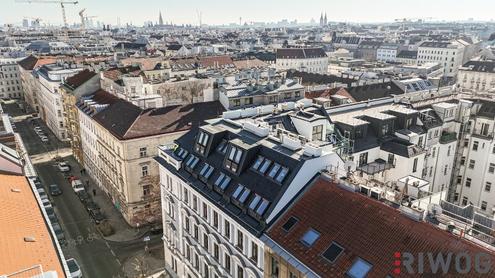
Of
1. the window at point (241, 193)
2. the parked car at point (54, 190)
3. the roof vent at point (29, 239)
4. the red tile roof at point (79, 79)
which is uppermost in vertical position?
the red tile roof at point (79, 79)

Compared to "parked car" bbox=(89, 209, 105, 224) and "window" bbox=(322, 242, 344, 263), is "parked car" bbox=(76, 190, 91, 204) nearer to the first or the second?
"parked car" bbox=(89, 209, 105, 224)

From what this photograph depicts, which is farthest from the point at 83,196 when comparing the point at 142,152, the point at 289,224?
the point at 289,224

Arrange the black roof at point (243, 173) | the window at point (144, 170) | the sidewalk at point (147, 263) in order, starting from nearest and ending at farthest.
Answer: the black roof at point (243, 173) → the sidewalk at point (147, 263) → the window at point (144, 170)

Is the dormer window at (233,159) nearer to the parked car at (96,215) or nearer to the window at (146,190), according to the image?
the window at (146,190)

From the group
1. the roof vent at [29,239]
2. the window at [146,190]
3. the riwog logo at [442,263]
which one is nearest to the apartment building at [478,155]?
the riwog logo at [442,263]

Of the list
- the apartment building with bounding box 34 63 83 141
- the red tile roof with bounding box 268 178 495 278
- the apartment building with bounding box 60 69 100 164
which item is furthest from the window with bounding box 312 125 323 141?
the apartment building with bounding box 34 63 83 141

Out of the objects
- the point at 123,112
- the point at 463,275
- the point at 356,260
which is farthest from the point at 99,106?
the point at 463,275
